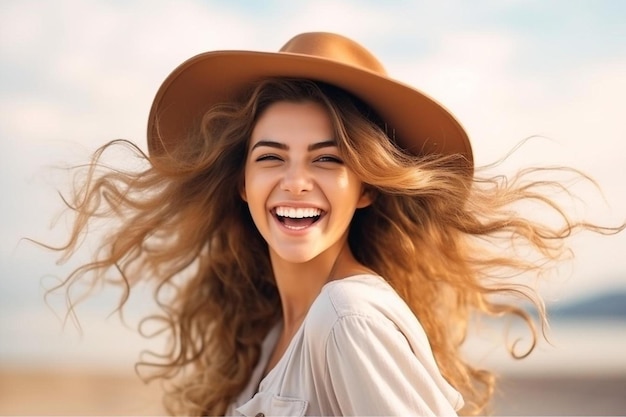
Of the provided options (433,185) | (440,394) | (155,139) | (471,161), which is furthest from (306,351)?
(155,139)

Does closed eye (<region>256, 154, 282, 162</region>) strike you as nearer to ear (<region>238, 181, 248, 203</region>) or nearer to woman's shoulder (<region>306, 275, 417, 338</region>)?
ear (<region>238, 181, 248, 203</region>)

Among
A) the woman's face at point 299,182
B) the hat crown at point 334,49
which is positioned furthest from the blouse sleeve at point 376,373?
the hat crown at point 334,49

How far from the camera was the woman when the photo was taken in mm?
3088

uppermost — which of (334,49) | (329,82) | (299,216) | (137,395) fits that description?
(137,395)

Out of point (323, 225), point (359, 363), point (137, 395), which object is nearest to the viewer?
point (359, 363)

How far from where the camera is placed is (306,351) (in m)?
3.10

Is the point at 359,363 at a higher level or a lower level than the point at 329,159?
lower

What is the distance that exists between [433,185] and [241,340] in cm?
155

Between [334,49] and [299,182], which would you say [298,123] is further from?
[334,49]

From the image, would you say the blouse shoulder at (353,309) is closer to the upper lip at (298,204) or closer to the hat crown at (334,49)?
the upper lip at (298,204)

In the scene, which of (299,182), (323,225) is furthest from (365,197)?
(299,182)

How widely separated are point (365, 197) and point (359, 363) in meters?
0.97

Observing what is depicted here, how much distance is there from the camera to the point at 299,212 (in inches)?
134

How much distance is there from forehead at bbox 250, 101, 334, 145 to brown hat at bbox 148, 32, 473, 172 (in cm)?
12
